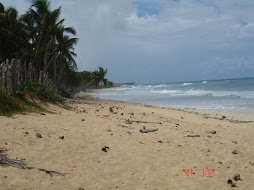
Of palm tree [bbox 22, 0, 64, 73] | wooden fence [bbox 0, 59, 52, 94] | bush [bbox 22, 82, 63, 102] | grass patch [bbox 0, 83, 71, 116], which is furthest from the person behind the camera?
palm tree [bbox 22, 0, 64, 73]

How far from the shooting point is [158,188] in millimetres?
4855

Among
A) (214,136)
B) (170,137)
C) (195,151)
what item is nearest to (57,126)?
(170,137)

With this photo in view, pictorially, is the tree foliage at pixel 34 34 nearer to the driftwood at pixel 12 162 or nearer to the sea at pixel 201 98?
the sea at pixel 201 98

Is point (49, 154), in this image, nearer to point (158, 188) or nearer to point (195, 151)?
point (158, 188)

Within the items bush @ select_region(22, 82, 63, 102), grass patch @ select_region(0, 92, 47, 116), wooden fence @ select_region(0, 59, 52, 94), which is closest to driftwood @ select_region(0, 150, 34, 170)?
grass patch @ select_region(0, 92, 47, 116)

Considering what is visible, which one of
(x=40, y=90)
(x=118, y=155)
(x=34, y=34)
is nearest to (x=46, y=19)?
(x=34, y=34)

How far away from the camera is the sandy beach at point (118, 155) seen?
4.97 meters

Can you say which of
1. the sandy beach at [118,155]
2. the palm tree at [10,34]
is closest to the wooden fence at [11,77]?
the sandy beach at [118,155]

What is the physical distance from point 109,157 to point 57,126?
8.44 feet

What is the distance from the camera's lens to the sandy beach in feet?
16.3

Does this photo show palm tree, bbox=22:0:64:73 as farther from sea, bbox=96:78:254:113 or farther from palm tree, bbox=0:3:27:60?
sea, bbox=96:78:254:113

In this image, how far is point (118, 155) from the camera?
6508mm
